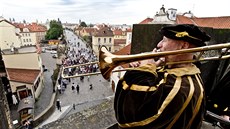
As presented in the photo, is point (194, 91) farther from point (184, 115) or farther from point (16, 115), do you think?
point (16, 115)

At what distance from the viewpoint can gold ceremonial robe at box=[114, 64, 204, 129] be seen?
3.69ft

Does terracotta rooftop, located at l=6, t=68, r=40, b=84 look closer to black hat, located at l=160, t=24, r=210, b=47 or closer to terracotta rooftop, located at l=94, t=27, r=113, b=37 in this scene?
black hat, located at l=160, t=24, r=210, b=47

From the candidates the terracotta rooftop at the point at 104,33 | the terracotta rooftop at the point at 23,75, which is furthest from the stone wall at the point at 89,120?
the terracotta rooftop at the point at 104,33

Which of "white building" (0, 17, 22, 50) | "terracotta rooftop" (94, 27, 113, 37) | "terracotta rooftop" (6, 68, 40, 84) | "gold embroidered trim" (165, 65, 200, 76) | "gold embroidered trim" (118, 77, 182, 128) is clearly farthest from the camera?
"terracotta rooftop" (94, 27, 113, 37)

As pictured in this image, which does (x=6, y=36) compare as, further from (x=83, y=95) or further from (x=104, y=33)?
(x=83, y=95)

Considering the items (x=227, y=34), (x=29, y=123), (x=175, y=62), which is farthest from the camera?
(x=29, y=123)

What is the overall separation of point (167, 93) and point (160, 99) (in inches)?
2.3

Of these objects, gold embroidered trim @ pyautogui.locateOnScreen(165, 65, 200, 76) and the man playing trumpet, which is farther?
gold embroidered trim @ pyautogui.locateOnScreen(165, 65, 200, 76)

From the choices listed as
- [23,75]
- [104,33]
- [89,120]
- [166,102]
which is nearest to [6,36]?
[23,75]

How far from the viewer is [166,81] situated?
1.20 m

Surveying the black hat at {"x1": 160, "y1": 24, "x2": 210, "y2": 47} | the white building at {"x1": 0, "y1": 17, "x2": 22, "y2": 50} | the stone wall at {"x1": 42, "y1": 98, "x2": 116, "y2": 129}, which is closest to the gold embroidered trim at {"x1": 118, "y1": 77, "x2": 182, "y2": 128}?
the black hat at {"x1": 160, "y1": 24, "x2": 210, "y2": 47}

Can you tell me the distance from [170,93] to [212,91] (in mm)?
1487

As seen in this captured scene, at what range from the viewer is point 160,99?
1.13 metres

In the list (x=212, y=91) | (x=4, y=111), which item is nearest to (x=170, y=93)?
(x=212, y=91)
